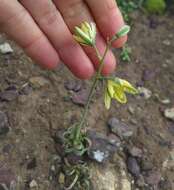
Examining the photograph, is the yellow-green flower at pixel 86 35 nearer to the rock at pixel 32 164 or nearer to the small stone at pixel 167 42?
the rock at pixel 32 164

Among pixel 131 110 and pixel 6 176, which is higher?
pixel 6 176

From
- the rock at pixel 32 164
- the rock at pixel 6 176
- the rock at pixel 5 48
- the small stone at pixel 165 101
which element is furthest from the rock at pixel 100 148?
the rock at pixel 5 48

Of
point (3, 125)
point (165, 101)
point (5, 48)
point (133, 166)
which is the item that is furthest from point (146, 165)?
point (5, 48)

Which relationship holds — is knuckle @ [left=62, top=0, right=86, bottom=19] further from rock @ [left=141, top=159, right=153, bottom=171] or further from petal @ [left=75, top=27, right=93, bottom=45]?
rock @ [left=141, top=159, right=153, bottom=171]

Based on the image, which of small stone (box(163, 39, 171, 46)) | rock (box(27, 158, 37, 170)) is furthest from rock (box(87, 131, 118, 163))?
small stone (box(163, 39, 171, 46))

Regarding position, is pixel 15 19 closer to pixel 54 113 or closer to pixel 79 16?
pixel 79 16
